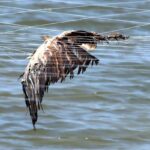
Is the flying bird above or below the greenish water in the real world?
above

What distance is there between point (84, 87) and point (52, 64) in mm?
3782

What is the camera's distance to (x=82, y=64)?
13.8ft

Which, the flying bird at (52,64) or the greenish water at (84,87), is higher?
the flying bird at (52,64)

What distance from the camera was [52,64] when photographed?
410 centimetres

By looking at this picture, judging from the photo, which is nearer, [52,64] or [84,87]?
[52,64]

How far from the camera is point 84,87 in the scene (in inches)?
310

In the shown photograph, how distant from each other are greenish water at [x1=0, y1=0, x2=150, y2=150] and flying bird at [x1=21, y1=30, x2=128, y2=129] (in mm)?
1536

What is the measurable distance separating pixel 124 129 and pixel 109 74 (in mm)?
1602

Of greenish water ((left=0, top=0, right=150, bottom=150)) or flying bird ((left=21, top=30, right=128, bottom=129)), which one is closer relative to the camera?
flying bird ((left=21, top=30, right=128, bottom=129))

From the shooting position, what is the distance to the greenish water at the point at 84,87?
6.50 meters

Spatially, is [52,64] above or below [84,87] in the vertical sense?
above

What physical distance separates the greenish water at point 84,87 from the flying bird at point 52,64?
1.54 metres

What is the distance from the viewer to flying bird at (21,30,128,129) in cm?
409

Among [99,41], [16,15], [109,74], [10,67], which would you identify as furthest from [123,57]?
[99,41]
